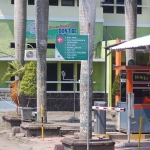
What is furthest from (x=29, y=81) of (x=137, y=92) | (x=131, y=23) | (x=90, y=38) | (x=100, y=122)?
(x=90, y=38)

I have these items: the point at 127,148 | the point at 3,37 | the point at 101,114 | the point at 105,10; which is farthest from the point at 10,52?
the point at 127,148

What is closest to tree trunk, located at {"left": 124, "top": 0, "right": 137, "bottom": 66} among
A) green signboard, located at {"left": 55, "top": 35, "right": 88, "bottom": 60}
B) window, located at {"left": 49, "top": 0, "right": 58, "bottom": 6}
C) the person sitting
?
the person sitting

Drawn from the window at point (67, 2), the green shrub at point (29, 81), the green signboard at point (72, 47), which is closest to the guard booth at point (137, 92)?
the green shrub at point (29, 81)

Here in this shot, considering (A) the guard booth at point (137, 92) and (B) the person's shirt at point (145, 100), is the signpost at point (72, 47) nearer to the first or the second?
(A) the guard booth at point (137, 92)

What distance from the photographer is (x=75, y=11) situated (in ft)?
98.2

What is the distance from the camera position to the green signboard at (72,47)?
416 inches

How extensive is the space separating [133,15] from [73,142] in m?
9.03

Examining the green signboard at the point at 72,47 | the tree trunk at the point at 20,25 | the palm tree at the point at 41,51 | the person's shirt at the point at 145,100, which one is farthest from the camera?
the tree trunk at the point at 20,25

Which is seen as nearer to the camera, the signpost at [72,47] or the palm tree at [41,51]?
the signpost at [72,47]

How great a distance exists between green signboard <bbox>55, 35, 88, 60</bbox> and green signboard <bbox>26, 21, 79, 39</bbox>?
18489 mm

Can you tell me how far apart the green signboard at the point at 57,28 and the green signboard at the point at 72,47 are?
1849cm

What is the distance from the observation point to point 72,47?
10.6 m

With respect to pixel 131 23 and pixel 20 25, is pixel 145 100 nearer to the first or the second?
pixel 131 23

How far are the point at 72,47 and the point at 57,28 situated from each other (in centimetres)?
1908
